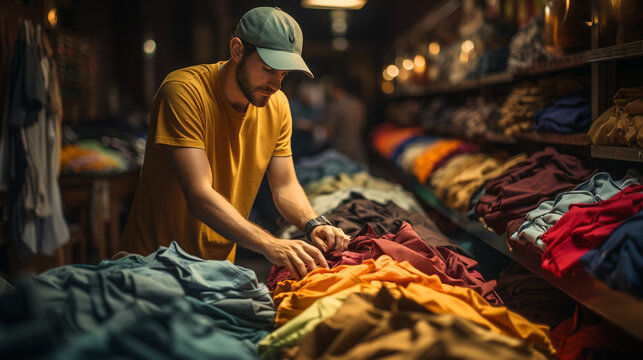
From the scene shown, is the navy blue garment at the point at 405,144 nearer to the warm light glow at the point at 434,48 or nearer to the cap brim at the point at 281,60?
the warm light glow at the point at 434,48

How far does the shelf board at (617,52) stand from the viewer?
7.11 feet

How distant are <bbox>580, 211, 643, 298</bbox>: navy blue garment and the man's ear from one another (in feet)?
4.43

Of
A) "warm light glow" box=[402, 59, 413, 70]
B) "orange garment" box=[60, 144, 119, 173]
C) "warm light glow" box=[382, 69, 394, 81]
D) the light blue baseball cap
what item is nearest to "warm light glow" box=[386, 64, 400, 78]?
"warm light glow" box=[382, 69, 394, 81]

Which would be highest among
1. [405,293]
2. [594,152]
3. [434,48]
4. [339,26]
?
[339,26]

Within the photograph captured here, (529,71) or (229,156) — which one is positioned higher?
(529,71)

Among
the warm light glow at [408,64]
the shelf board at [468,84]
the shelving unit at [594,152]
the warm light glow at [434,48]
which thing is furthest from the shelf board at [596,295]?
the warm light glow at [408,64]

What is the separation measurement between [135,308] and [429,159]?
4171mm

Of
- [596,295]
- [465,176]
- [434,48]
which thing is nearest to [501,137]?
[465,176]

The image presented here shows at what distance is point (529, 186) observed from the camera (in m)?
2.75

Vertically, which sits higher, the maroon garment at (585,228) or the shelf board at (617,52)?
the shelf board at (617,52)

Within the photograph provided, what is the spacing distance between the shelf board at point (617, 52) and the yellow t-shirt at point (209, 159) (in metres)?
1.45

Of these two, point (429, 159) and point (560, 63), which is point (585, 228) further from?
point (429, 159)

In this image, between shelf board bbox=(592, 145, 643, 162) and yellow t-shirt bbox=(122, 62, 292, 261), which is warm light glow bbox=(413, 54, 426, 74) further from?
yellow t-shirt bbox=(122, 62, 292, 261)

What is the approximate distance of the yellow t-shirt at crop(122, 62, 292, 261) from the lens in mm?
2012
